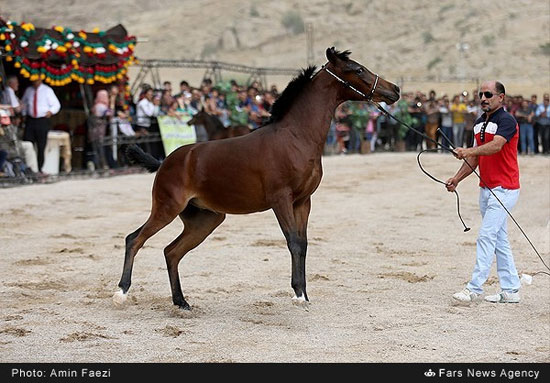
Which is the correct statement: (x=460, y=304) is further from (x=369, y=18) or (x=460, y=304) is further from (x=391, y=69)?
(x=369, y=18)

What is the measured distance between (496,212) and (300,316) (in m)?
2.09

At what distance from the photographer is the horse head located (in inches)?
341

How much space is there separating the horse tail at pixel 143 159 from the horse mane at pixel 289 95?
50.8 inches

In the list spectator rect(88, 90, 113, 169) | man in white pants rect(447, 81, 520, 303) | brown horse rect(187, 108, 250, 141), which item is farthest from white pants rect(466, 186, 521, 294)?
spectator rect(88, 90, 113, 169)

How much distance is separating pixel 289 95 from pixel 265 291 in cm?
205

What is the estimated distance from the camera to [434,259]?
449 inches

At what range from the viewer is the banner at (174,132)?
2247cm

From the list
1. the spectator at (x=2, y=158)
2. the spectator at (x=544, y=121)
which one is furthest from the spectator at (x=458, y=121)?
the spectator at (x=2, y=158)

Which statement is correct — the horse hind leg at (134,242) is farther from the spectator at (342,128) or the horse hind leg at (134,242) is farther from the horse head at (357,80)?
the spectator at (342,128)

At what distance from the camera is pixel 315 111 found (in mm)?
8656

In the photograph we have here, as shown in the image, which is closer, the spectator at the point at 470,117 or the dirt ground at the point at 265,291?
the dirt ground at the point at 265,291

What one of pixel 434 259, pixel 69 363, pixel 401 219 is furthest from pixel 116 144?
pixel 69 363

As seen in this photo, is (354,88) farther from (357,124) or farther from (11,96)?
(357,124)

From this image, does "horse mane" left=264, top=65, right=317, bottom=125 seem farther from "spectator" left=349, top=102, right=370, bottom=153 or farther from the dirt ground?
"spectator" left=349, top=102, right=370, bottom=153
